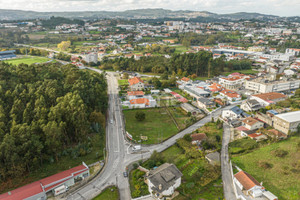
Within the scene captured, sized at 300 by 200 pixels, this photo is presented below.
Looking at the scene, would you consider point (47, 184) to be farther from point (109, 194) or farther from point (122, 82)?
point (122, 82)

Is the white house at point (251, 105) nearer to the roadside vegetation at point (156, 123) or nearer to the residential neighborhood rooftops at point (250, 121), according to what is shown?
the residential neighborhood rooftops at point (250, 121)

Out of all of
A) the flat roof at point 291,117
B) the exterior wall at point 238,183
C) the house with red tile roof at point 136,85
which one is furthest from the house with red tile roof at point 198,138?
the house with red tile roof at point 136,85

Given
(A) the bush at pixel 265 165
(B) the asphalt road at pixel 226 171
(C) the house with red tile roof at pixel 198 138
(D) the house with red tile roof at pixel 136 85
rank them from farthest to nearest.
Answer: (D) the house with red tile roof at pixel 136 85
(C) the house with red tile roof at pixel 198 138
(A) the bush at pixel 265 165
(B) the asphalt road at pixel 226 171

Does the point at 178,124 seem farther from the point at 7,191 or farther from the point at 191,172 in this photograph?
the point at 7,191

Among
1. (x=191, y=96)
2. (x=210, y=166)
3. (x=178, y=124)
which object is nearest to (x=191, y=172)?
(x=210, y=166)

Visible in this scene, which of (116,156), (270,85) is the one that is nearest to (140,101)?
(116,156)
